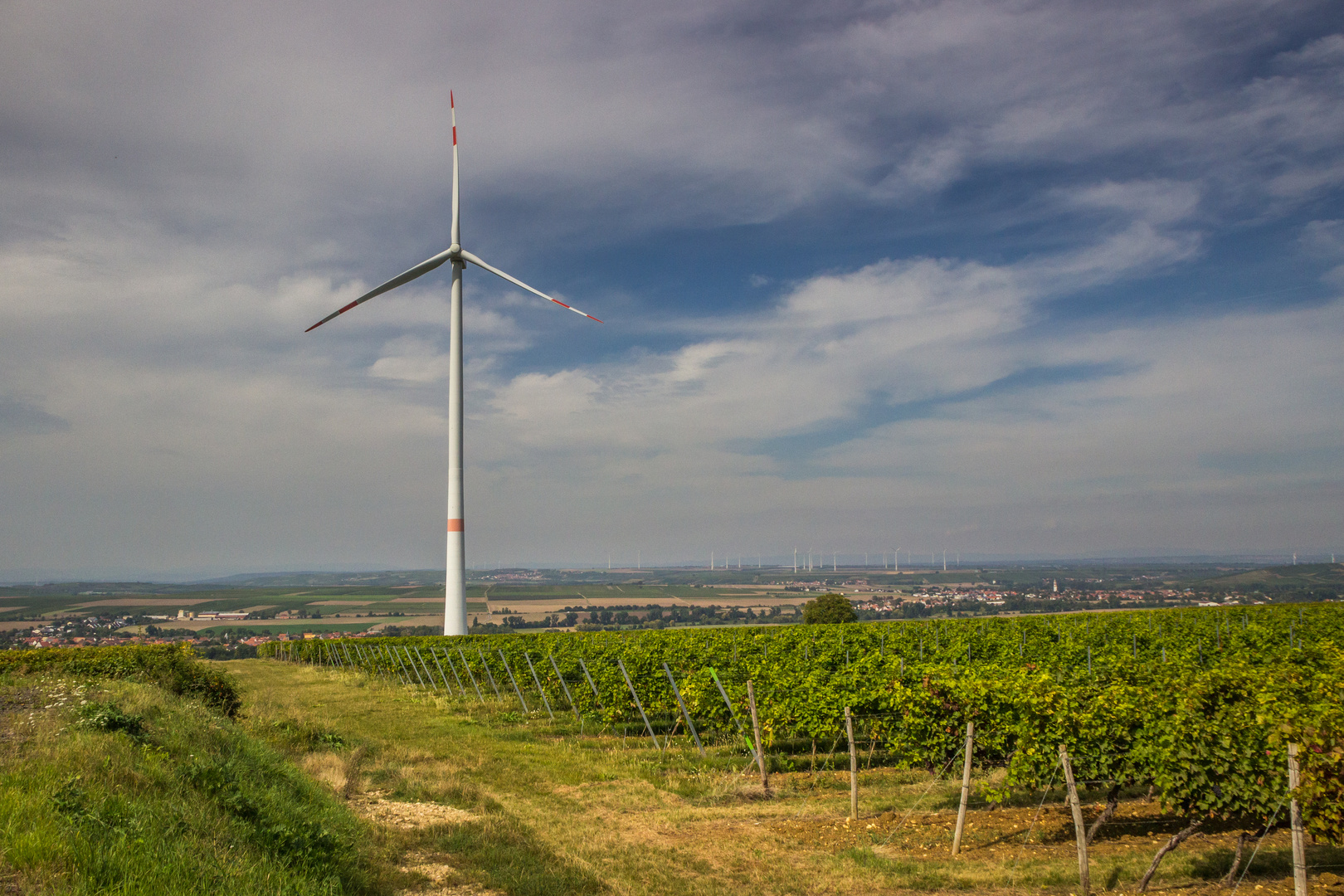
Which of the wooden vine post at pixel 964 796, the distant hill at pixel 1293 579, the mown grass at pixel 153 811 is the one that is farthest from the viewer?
the distant hill at pixel 1293 579

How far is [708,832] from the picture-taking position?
1388 cm

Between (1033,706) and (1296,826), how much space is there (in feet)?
11.3

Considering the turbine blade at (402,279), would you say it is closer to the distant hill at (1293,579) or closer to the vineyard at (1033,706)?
the vineyard at (1033,706)

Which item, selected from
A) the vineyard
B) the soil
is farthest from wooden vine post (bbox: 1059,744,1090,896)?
the soil

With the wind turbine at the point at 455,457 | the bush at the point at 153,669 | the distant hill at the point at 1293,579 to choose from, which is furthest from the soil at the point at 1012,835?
the distant hill at the point at 1293,579

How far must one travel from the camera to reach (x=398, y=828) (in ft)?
44.3

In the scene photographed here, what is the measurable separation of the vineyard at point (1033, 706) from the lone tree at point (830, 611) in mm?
41319

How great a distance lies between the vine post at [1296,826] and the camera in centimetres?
790

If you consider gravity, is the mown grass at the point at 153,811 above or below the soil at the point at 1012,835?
above

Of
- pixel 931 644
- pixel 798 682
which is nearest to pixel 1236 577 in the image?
pixel 931 644

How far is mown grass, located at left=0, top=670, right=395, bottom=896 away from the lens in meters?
6.79

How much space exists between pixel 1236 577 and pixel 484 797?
219m

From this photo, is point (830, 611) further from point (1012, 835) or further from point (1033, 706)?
point (1033, 706)

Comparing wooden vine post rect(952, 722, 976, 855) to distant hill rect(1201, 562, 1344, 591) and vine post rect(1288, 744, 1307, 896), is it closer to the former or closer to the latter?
vine post rect(1288, 744, 1307, 896)
